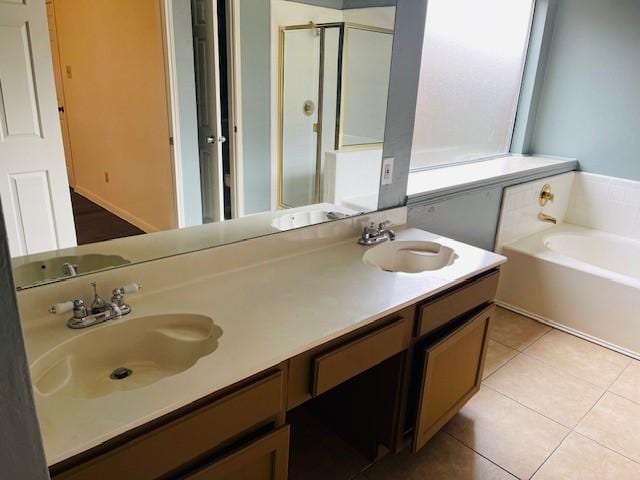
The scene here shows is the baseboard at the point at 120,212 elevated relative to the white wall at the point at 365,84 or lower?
lower

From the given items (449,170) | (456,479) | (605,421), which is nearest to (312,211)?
(456,479)

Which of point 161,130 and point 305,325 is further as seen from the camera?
point 161,130

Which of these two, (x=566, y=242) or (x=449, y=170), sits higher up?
(x=449, y=170)

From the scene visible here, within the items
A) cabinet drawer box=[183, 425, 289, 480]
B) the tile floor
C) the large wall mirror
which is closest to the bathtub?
the tile floor

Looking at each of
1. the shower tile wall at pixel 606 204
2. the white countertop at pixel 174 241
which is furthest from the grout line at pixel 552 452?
the shower tile wall at pixel 606 204

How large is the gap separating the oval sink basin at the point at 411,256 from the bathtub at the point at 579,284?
4.15 feet

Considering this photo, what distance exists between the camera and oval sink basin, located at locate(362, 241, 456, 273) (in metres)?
1.96

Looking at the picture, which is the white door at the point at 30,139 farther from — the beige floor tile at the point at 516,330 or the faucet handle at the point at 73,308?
the beige floor tile at the point at 516,330

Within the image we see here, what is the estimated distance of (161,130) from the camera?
1489 mm

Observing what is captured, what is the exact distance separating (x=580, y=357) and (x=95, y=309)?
2.55 metres

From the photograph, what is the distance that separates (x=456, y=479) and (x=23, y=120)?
187 cm

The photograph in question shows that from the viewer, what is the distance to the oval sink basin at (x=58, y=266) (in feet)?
3.95

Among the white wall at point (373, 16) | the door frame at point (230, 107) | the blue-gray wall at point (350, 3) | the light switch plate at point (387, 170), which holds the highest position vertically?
the blue-gray wall at point (350, 3)

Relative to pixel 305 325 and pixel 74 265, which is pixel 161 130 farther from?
pixel 305 325
